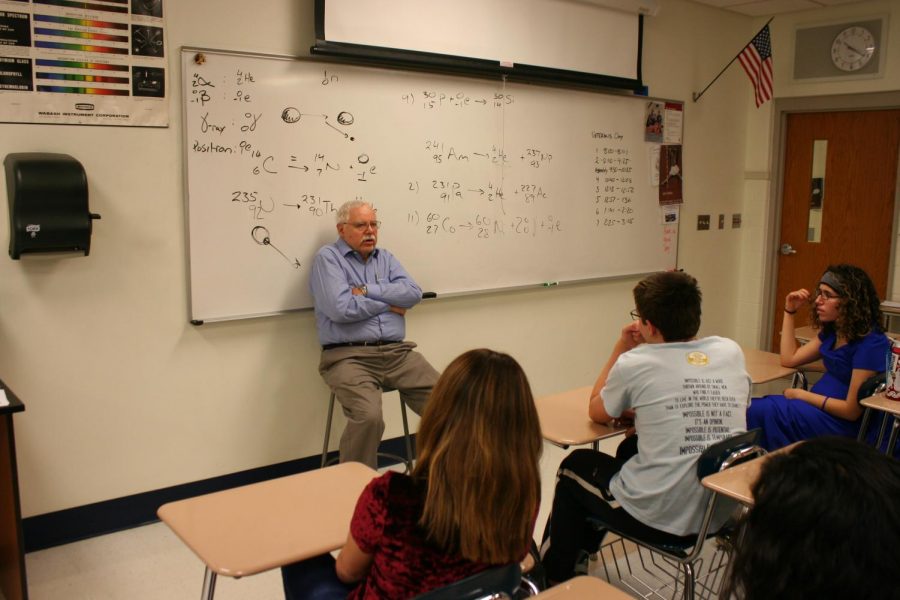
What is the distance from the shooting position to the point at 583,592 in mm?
1561

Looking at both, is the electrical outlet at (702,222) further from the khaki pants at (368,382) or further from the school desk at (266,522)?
the school desk at (266,522)

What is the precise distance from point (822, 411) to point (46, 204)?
10.5 feet

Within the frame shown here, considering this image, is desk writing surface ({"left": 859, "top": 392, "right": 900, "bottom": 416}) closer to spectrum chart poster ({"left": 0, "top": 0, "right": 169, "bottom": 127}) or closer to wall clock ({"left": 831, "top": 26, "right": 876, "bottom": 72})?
spectrum chart poster ({"left": 0, "top": 0, "right": 169, "bottom": 127})

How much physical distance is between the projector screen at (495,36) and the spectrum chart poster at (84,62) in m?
0.75

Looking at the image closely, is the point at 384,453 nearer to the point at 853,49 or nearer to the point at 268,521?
the point at 268,521

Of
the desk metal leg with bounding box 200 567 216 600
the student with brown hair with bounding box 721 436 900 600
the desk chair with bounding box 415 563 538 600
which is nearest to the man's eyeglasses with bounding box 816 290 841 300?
the desk chair with bounding box 415 563 538 600

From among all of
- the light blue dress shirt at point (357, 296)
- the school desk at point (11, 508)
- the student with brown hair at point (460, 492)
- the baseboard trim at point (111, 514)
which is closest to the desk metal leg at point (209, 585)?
the student with brown hair at point (460, 492)

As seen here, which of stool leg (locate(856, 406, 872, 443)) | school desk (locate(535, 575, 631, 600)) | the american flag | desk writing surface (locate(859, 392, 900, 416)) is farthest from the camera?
the american flag

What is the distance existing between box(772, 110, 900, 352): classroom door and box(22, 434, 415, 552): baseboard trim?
4.36 meters

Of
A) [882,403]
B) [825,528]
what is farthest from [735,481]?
[825,528]

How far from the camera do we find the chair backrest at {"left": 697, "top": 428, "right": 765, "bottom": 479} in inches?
85.0

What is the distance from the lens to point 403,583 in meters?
1.49

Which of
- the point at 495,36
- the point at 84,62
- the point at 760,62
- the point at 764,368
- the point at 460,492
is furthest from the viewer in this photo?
the point at 760,62

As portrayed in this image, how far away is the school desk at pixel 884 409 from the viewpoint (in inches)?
108
